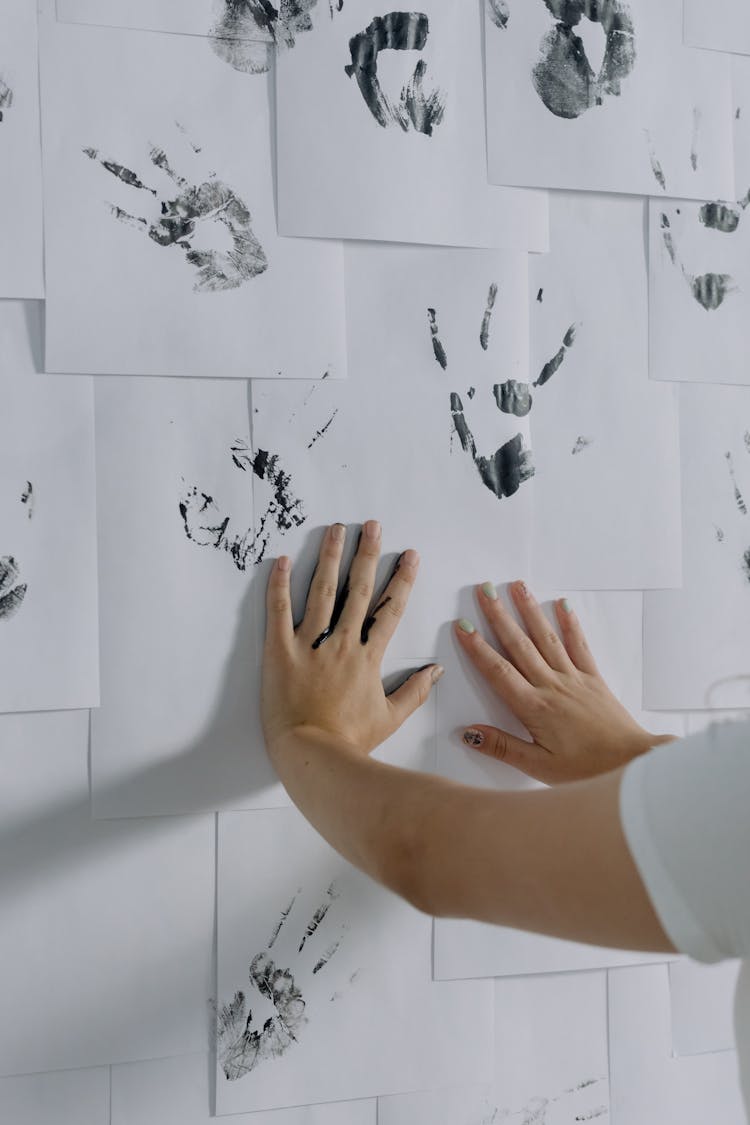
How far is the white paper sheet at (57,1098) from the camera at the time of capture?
84 centimetres

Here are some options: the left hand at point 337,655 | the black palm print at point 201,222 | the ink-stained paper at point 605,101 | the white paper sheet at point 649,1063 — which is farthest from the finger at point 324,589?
the white paper sheet at point 649,1063

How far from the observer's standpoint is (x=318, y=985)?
90 cm

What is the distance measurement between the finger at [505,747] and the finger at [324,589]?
18 centimetres

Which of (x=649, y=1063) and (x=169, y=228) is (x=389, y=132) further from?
(x=649, y=1063)

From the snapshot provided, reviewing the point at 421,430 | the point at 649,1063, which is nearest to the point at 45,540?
the point at 421,430

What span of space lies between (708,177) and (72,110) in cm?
59

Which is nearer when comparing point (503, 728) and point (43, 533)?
point (43, 533)

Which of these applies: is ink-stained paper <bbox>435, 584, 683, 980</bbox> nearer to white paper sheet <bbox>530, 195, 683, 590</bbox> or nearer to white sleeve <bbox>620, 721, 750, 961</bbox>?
white paper sheet <bbox>530, 195, 683, 590</bbox>

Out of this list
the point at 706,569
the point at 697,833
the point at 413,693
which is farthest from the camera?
the point at 706,569

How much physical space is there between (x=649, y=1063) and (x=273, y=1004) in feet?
1.32

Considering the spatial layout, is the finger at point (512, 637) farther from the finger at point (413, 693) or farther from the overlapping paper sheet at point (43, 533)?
the overlapping paper sheet at point (43, 533)

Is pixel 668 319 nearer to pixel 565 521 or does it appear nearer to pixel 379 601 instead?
pixel 565 521

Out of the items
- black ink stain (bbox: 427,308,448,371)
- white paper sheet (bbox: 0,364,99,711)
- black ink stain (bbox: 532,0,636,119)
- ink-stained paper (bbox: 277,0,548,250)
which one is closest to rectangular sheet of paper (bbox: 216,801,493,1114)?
white paper sheet (bbox: 0,364,99,711)

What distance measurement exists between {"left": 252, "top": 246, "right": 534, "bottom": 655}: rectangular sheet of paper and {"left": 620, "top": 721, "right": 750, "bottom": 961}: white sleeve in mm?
423
